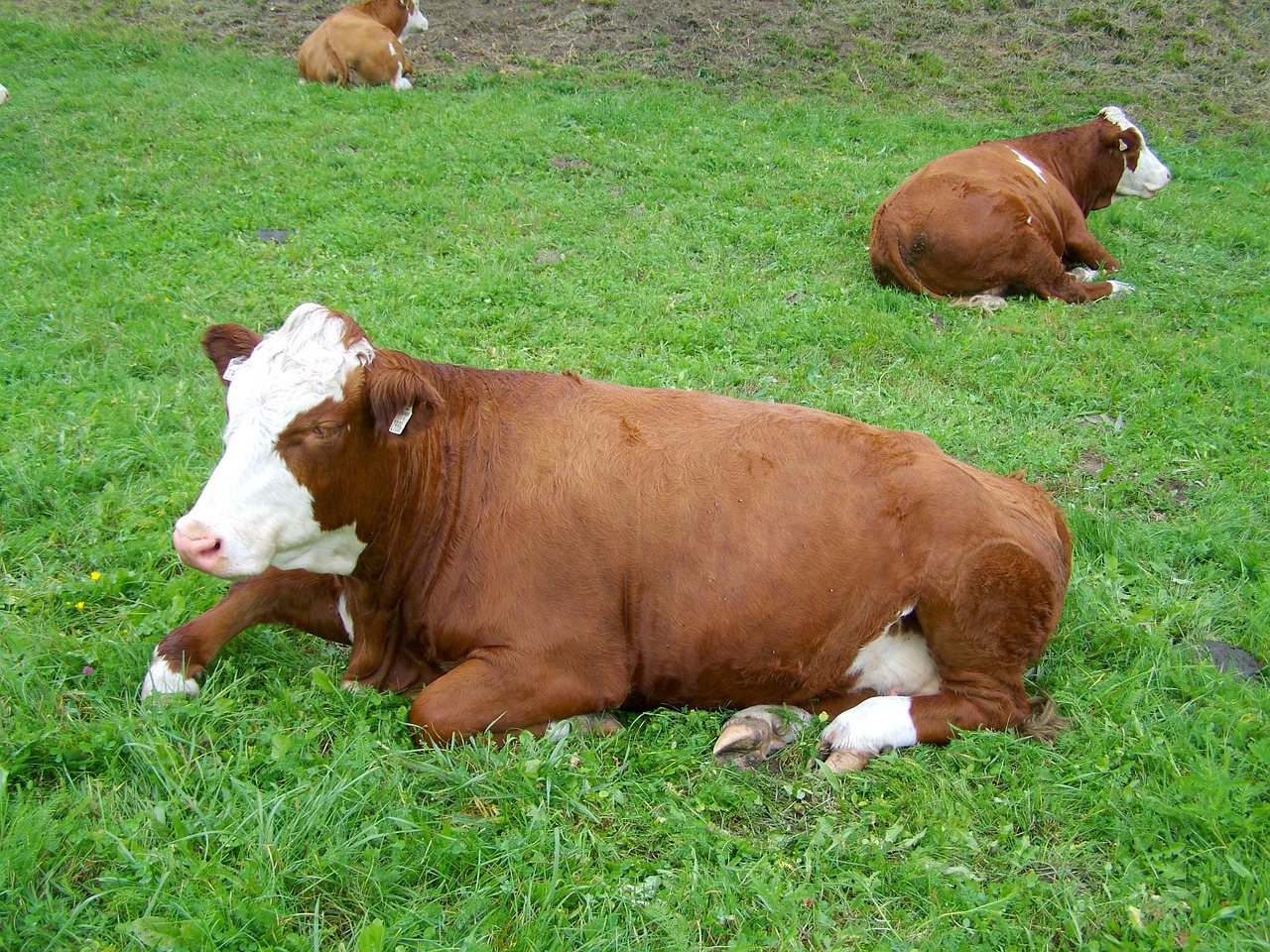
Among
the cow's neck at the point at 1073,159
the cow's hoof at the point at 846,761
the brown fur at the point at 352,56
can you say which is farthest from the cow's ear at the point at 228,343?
the brown fur at the point at 352,56

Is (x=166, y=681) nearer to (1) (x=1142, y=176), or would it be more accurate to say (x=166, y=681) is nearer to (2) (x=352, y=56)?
(1) (x=1142, y=176)

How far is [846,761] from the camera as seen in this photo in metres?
3.49

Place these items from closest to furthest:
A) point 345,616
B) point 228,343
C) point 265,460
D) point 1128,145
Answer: point 265,460 → point 228,343 → point 345,616 → point 1128,145

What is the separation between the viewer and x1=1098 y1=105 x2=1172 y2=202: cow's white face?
10078 millimetres

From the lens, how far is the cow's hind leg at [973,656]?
361cm

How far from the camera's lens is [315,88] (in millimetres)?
12500

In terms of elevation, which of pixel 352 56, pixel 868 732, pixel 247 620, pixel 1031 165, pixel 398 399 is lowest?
pixel 868 732

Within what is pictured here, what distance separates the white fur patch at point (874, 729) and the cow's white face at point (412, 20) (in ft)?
47.8

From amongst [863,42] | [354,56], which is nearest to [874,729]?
[354,56]

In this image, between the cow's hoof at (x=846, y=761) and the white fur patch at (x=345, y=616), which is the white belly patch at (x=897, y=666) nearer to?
the cow's hoof at (x=846, y=761)

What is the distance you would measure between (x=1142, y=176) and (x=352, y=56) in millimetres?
10208

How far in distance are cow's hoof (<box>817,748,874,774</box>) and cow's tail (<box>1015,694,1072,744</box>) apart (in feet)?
2.19


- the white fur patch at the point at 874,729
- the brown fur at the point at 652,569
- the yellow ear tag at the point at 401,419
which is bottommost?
the white fur patch at the point at 874,729

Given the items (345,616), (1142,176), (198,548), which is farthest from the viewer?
(1142,176)
